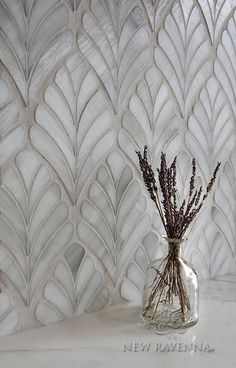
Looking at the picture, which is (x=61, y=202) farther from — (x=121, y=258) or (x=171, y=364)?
(x=171, y=364)

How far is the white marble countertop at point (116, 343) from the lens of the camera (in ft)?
3.76

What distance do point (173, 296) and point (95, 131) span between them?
429 mm

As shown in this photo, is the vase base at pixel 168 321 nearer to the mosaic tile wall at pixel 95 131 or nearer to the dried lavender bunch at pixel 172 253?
the dried lavender bunch at pixel 172 253

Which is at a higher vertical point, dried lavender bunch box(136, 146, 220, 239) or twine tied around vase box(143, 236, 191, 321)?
dried lavender bunch box(136, 146, 220, 239)

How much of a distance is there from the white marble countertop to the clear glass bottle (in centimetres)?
3

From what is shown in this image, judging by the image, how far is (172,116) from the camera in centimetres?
156

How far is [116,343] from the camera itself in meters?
1.24

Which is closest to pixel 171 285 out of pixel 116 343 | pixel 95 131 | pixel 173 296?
pixel 173 296

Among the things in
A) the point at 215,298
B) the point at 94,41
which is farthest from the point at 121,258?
the point at 94,41

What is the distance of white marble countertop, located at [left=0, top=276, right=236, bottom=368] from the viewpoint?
115cm

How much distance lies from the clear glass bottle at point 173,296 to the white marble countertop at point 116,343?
0.10 feet

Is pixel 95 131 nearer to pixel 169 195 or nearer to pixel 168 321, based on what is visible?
pixel 169 195

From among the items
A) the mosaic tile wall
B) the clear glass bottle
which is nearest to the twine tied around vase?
the clear glass bottle

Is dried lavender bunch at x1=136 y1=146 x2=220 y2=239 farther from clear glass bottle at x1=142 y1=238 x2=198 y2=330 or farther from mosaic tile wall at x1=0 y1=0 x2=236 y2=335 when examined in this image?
mosaic tile wall at x1=0 y1=0 x2=236 y2=335
